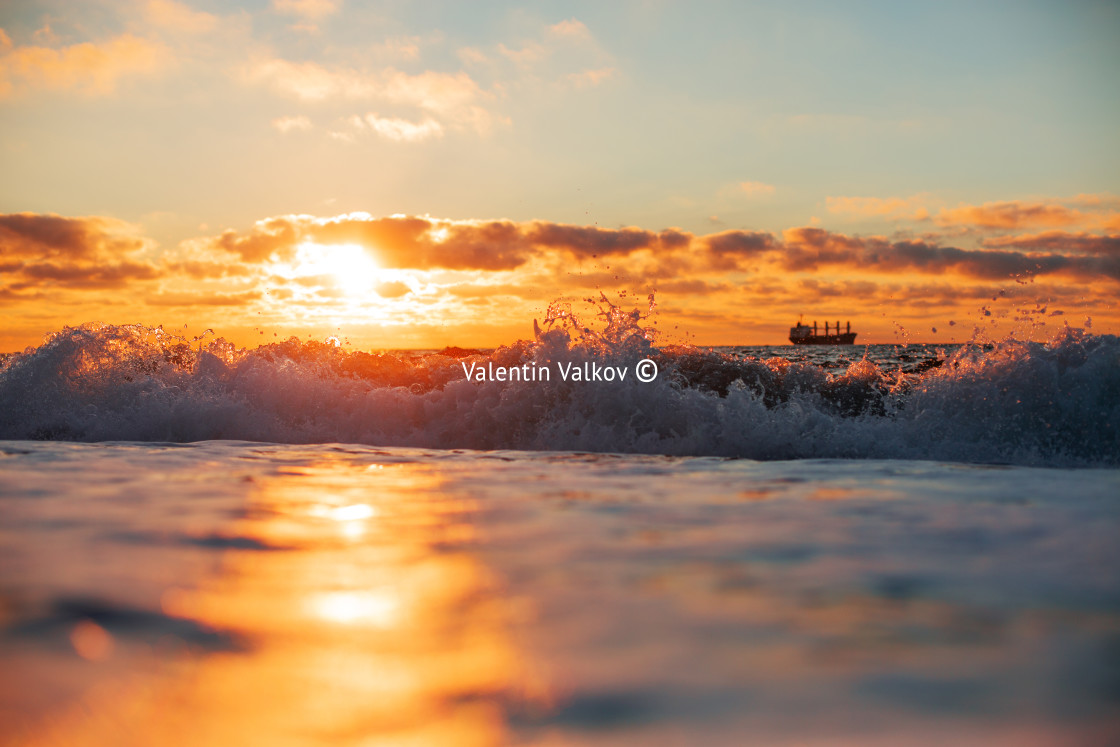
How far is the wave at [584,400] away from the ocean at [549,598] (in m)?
0.74

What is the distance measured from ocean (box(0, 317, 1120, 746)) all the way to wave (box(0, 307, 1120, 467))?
74 cm

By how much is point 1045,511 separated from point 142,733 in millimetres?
3830

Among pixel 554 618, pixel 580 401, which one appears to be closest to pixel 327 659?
pixel 554 618

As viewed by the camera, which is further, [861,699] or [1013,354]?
[1013,354]

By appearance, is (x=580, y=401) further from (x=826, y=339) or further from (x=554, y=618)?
(x=826, y=339)

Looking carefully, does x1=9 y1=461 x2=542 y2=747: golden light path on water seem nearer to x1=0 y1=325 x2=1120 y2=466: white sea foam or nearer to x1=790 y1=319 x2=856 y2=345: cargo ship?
x1=0 y1=325 x2=1120 y2=466: white sea foam

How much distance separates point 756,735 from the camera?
1437 mm

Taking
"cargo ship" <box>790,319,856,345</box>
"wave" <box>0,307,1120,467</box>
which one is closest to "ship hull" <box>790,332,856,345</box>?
"cargo ship" <box>790,319,856,345</box>

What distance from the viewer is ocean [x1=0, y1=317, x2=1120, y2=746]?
4.98 ft

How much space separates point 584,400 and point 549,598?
19.5ft

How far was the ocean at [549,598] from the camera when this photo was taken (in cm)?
152

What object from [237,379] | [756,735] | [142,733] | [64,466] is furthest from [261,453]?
[756,735]

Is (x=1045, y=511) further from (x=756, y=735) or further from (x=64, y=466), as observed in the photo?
(x=64, y=466)

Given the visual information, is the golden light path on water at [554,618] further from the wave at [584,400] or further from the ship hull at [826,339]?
the ship hull at [826,339]
